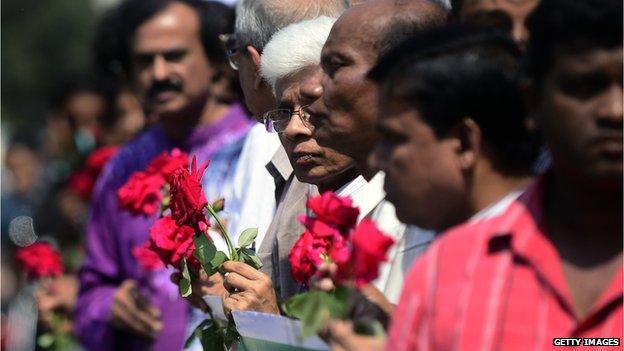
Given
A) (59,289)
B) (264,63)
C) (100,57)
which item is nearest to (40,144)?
(100,57)

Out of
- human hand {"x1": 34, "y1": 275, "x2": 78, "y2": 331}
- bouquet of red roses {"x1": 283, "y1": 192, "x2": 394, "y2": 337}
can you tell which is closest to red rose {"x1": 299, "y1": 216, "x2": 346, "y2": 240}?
bouquet of red roses {"x1": 283, "y1": 192, "x2": 394, "y2": 337}

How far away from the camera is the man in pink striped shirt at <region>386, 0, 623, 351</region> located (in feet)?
10.0

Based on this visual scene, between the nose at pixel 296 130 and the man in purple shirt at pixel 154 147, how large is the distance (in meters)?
2.24

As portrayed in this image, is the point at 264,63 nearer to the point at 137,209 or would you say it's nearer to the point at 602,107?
the point at 137,209

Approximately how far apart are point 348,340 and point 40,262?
17.6ft

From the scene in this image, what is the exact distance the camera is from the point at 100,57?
9438mm

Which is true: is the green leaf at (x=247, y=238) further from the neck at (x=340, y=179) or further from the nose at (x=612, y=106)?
the nose at (x=612, y=106)

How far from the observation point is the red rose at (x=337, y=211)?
146 inches

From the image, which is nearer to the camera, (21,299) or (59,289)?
(59,289)

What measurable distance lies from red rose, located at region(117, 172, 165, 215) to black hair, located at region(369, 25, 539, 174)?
2502mm

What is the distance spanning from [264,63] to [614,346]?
2.26m

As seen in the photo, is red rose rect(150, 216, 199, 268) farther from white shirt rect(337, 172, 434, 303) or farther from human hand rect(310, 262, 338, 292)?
human hand rect(310, 262, 338, 292)

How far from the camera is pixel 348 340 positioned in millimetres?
3268

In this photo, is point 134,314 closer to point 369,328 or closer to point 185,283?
point 185,283
